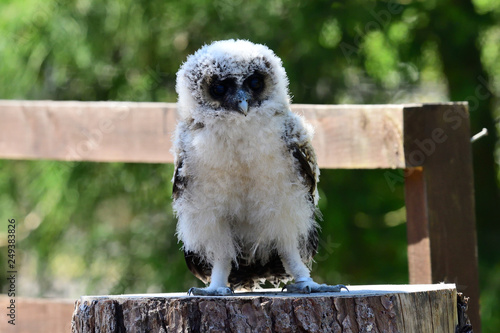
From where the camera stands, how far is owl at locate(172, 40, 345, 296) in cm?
228

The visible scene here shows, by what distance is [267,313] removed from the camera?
191 cm

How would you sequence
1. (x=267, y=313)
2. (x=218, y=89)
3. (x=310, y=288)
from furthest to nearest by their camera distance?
(x=218, y=89)
(x=310, y=288)
(x=267, y=313)

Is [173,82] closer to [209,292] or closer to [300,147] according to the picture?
[300,147]

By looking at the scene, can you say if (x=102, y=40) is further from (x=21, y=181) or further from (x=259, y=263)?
(x=259, y=263)

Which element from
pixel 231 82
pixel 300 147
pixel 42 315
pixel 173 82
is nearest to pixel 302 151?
pixel 300 147

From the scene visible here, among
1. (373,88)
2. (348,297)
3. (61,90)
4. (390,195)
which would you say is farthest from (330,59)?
(348,297)

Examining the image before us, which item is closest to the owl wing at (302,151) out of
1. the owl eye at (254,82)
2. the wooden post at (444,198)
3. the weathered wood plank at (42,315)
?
the owl eye at (254,82)

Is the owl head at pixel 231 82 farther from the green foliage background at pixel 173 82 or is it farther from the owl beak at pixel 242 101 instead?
the green foliage background at pixel 173 82

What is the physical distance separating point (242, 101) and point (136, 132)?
1.19 meters

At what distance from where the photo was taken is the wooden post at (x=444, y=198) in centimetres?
274

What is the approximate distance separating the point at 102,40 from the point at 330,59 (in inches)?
66.0

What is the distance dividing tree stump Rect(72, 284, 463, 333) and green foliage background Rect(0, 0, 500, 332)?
2.23m

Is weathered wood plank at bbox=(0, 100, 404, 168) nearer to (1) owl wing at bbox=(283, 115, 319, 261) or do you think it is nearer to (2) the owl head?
(1) owl wing at bbox=(283, 115, 319, 261)

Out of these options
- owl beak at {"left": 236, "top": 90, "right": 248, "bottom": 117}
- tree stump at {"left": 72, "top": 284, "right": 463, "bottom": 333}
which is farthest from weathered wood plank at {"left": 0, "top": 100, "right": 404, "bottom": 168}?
tree stump at {"left": 72, "top": 284, "right": 463, "bottom": 333}
